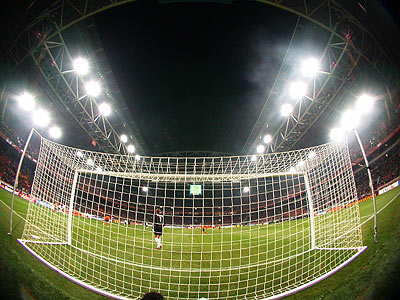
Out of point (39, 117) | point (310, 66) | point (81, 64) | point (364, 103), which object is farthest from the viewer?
point (81, 64)

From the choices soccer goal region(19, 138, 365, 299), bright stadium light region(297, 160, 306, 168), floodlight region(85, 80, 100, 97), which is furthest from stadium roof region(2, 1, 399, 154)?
floodlight region(85, 80, 100, 97)

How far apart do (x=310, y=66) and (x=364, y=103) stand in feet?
2.44

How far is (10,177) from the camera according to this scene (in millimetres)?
1271

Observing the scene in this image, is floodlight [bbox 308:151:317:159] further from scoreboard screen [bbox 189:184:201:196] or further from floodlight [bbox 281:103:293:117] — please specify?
scoreboard screen [bbox 189:184:201:196]

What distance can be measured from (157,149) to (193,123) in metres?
0.63

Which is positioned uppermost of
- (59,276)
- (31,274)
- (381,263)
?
(381,263)

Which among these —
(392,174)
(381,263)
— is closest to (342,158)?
(392,174)

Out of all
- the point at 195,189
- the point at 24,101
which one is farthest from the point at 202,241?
the point at 24,101

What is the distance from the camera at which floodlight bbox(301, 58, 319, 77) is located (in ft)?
5.32

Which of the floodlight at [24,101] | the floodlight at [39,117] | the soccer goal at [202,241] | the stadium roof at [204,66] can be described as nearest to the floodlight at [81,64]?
the stadium roof at [204,66]

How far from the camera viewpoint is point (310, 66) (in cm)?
168

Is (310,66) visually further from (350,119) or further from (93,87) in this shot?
(93,87)

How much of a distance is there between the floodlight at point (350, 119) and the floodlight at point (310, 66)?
552 mm

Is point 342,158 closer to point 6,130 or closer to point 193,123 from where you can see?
point 193,123
